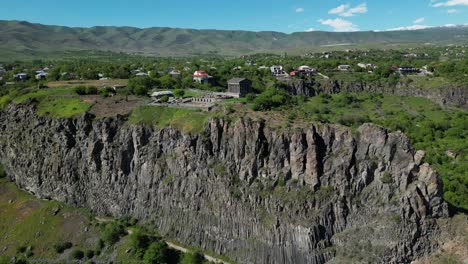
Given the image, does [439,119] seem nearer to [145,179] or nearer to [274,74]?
[274,74]

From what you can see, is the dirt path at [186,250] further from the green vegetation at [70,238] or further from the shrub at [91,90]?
the shrub at [91,90]

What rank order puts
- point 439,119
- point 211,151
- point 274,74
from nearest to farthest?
point 211,151 → point 439,119 → point 274,74

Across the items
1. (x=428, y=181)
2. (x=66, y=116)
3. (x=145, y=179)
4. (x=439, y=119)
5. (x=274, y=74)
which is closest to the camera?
(x=428, y=181)

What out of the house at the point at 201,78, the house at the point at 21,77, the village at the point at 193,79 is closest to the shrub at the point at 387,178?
the village at the point at 193,79

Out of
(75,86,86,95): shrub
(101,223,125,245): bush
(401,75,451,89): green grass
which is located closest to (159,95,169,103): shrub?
(75,86,86,95): shrub

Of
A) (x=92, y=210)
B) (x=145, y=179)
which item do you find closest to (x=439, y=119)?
(x=145, y=179)

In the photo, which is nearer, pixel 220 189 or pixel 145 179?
pixel 220 189
